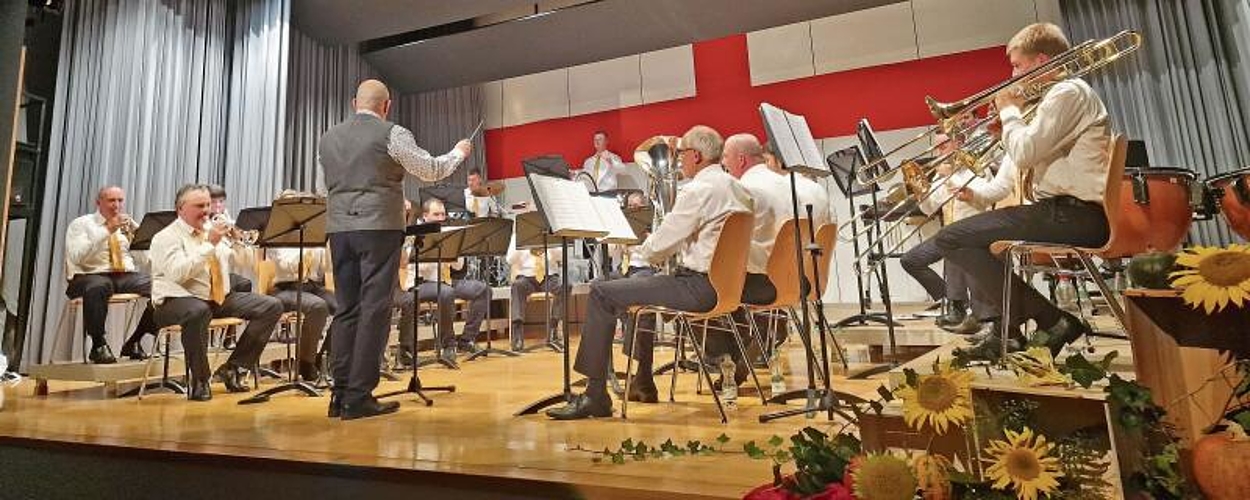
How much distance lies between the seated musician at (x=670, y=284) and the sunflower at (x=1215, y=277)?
1.58 metres

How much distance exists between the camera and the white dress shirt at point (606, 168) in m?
8.25

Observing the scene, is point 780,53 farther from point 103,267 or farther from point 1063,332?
point 103,267

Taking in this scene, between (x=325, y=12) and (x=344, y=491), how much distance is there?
22.5 ft

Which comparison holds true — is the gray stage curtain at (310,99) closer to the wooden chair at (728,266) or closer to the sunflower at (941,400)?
the wooden chair at (728,266)

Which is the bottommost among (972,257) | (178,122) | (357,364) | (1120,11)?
(357,364)

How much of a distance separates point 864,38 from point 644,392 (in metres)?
5.90

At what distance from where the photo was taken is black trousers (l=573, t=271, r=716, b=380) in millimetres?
2689

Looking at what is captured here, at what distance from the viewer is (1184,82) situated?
19.2 feet

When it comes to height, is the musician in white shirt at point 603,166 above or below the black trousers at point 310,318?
above

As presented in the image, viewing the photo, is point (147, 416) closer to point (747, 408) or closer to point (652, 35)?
point (747, 408)

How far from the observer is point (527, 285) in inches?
261

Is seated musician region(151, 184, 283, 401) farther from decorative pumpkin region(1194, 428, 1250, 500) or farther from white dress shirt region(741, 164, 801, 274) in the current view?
decorative pumpkin region(1194, 428, 1250, 500)

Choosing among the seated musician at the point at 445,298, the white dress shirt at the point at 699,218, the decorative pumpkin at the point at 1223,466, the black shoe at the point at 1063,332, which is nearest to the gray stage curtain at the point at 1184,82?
the black shoe at the point at 1063,332

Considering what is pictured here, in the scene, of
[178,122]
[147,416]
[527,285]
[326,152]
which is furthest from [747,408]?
[178,122]
